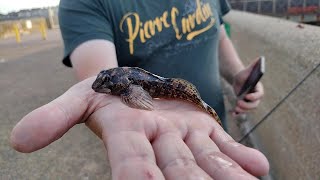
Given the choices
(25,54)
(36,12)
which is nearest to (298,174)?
(25,54)

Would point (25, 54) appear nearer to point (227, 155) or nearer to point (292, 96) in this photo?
point (292, 96)

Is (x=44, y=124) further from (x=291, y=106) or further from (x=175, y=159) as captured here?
(x=291, y=106)

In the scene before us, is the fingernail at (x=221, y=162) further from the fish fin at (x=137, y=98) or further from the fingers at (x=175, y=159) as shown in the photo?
the fish fin at (x=137, y=98)

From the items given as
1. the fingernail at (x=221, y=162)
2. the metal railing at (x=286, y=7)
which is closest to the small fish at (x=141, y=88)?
the fingernail at (x=221, y=162)

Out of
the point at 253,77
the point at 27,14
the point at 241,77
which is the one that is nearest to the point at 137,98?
the point at 253,77

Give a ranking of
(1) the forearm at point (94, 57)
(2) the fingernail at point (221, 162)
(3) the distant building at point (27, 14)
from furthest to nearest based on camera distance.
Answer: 1. (3) the distant building at point (27, 14)
2. (1) the forearm at point (94, 57)
3. (2) the fingernail at point (221, 162)

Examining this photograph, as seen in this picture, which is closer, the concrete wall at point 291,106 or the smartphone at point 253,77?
the concrete wall at point 291,106
